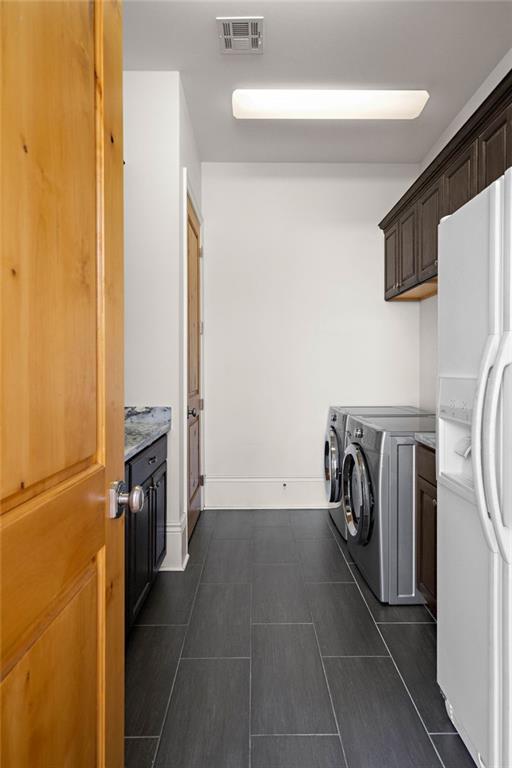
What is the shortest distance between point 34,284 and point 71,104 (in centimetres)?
34

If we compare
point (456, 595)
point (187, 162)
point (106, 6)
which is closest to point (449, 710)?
point (456, 595)

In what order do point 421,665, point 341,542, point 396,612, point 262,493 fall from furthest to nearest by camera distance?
point 262,493 → point 341,542 → point 396,612 → point 421,665

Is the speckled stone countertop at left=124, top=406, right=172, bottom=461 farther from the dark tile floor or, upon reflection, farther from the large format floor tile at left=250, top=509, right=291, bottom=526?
the large format floor tile at left=250, top=509, right=291, bottom=526

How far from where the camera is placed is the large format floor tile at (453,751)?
1458mm

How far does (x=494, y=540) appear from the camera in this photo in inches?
48.2

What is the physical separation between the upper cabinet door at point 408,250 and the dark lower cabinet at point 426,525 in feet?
4.91

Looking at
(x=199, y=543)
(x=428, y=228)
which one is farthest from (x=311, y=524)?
(x=428, y=228)

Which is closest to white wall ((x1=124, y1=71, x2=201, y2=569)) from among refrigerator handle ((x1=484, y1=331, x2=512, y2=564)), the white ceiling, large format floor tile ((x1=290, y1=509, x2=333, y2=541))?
the white ceiling

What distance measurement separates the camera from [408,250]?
3.46 m

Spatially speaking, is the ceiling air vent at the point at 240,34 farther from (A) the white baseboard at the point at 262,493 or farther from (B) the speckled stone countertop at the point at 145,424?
(A) the white baseboard at the point at 262,493

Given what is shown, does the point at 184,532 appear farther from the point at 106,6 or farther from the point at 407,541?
the point at 106,6

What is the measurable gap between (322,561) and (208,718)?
149 cm

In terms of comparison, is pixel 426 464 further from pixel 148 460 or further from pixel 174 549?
pixel 174 549

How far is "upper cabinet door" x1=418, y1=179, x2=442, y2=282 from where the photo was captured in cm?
292
